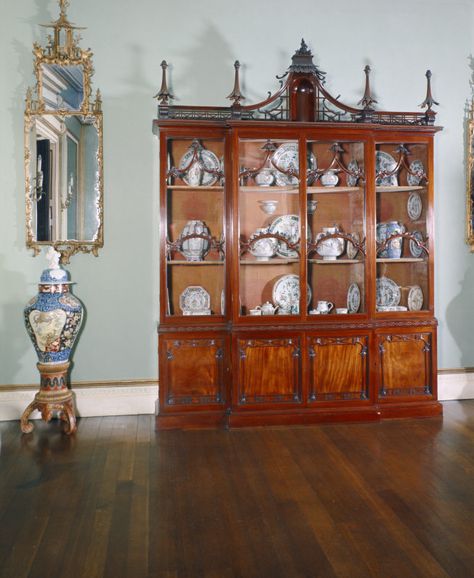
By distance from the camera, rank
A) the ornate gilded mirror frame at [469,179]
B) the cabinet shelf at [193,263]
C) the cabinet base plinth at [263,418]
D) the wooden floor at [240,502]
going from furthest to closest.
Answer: the ornate gilded mirror frame at [469,179] → the cabinet shelf at [193,263] → the cabinet base plinth at [263,418] → the wooden floor at [240,502]

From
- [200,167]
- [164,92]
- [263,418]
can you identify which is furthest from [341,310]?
[164,92]

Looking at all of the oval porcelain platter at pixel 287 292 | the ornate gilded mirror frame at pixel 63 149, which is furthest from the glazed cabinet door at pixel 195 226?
the ornate gilded mirror frame at pixel 63 149

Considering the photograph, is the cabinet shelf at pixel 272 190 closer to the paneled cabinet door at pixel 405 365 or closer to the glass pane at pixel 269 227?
the glass pane at pixel 269 227

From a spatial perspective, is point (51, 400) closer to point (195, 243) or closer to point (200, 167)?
point (195, 243)

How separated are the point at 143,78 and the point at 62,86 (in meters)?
0.60

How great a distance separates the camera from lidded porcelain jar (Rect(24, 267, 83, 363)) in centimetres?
377

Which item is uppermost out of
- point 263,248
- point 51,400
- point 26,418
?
point 263,248

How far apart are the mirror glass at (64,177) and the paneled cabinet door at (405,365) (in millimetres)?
2358

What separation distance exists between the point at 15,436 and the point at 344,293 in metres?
2.56

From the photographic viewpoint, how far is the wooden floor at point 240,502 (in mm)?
2176

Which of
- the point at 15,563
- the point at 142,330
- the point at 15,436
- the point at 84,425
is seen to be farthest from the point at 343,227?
the point at 15,563

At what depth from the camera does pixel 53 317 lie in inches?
148

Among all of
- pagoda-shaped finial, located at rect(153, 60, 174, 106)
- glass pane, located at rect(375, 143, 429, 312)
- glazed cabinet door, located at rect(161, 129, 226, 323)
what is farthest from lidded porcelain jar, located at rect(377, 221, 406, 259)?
pagoda-shaped finial, located at rect(153, 60, 174, 106)

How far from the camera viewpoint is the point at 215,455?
3.39 metres
